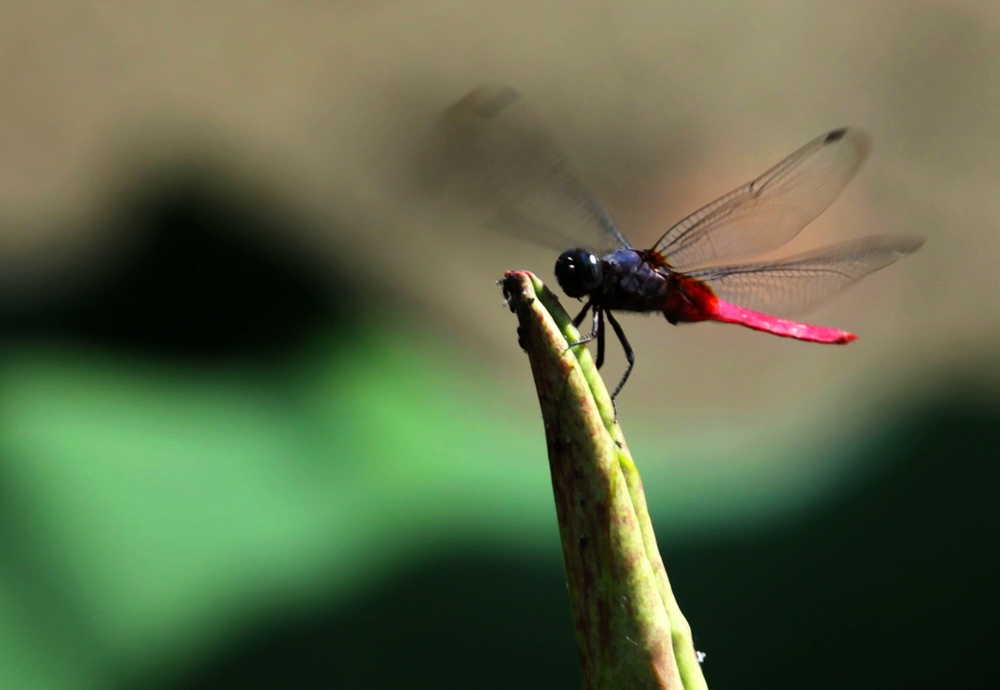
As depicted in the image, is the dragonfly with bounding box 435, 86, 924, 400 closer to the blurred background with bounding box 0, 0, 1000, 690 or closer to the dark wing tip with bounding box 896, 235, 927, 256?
the dark wing tip with bounding box 896, 235, 927, 256

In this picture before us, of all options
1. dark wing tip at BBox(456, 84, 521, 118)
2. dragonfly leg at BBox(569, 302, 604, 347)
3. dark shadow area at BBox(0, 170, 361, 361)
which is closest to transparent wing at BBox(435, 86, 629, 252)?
dark wing tip at BBox(456, 84, 521, 118)

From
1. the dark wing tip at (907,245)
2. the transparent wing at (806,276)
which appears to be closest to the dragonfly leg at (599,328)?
the transparent wing at (806,276)

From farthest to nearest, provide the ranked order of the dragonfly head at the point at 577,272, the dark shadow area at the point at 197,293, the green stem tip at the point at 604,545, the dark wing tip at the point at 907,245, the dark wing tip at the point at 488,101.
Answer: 1. the dark shadow area at the point at 197,293
2. the dark wing tip at the point at 907,245
3. the dark wing tip at the point at 488,101
4. the dragonfly head at the point at 577,272
5. the green stem tip at the point at 604,545

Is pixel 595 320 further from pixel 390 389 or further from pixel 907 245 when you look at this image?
pixel 390 389

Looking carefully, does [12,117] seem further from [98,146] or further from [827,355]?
[827,355]

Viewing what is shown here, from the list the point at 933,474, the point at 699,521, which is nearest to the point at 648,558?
the point at 699,521

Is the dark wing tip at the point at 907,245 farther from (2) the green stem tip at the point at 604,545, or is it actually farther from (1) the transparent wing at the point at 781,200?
(2) the green stem tip at the point at 604,545
